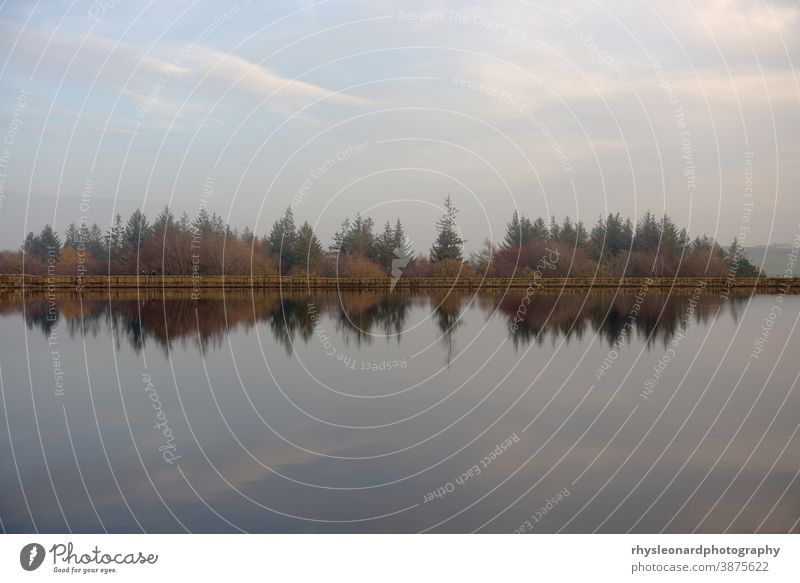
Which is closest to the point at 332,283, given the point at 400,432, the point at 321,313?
the point at 321,313

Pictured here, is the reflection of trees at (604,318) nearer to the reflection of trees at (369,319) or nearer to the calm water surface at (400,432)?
the calm water surface at (400,432)

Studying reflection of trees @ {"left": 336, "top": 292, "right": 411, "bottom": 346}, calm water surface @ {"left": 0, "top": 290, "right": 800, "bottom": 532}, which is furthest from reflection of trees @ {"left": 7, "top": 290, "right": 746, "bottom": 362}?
calm water surface @ {"left": 0, "top": 290, "right": 800, "bottom": 532}

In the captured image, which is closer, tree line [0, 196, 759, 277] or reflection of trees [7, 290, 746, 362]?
reflection of trees [7, 290, 746, 362]

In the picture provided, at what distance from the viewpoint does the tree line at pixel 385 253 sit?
7112 centimetres

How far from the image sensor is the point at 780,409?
16984mm

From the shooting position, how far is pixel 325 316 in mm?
39375

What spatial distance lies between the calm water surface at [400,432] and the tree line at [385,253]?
133ft

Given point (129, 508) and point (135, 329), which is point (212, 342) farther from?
point (129, 508)

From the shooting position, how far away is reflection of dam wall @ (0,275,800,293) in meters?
69.6
